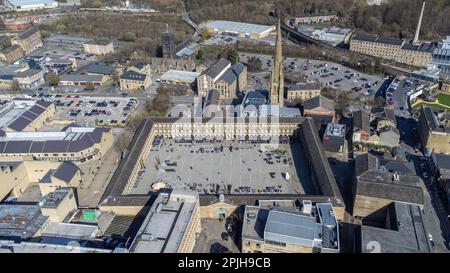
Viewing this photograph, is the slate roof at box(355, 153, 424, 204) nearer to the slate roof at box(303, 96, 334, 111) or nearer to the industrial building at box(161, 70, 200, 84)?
the slate roof at box(303, 96, 334, 111)

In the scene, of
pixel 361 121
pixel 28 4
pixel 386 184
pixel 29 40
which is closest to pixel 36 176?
pixel 386 184

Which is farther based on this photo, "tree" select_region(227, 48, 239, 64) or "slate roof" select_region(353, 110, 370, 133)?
"tree" select_region(227, 48, 239, 64)

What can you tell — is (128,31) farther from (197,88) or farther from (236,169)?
(236,169)

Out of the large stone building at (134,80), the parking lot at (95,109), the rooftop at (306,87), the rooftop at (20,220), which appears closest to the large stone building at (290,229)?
the rooftop at (20,220)

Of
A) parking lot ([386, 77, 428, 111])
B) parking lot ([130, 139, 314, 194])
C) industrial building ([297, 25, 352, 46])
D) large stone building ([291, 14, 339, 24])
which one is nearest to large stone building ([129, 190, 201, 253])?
parking lot ([130, 139, 314, 194])

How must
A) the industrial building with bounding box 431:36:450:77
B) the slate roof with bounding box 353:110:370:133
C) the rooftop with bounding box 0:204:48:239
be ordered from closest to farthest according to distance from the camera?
the rooftop with bounding box 0:204:48:239 < the slate roof with bounding box 353:110:370:133 < the industrial building with bounding box 431:36:450:77
